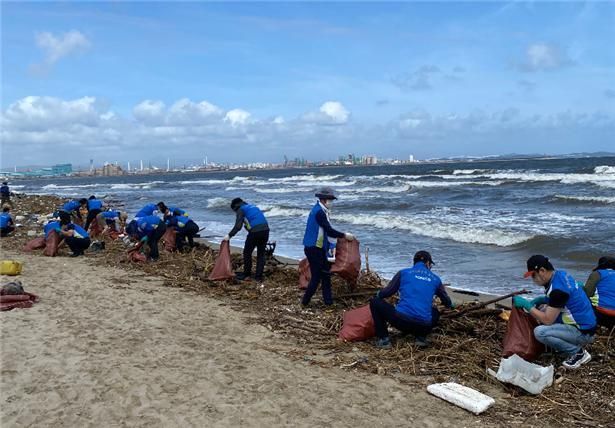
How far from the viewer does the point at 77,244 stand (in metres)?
11.2

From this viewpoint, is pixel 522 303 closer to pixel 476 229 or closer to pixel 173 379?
pixel 173 379

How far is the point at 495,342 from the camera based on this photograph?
552 cm

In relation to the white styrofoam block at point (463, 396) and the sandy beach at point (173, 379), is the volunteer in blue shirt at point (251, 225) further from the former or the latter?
the white styrofoam block at point (463, 396)

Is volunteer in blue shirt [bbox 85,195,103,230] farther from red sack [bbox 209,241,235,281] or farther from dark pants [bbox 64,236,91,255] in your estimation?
red sack [bbox 209,241,235,281]

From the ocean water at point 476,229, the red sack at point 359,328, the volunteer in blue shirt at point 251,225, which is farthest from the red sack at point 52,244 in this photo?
the red sack at point 359,328

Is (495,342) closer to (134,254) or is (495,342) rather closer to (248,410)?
(248,410)

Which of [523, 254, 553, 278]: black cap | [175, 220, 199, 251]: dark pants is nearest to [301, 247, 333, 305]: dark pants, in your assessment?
[523, 254, 553, 278]: black cap

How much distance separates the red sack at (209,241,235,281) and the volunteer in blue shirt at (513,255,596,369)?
489 centimetres

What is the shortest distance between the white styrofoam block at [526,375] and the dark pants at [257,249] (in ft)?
14.8

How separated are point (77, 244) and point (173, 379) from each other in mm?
7553

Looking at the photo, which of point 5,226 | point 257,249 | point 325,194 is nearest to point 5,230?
point 5,226

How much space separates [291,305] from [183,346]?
205 centimetres

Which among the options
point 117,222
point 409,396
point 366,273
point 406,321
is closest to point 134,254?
point 117,222

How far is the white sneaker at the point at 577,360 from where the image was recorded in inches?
189
